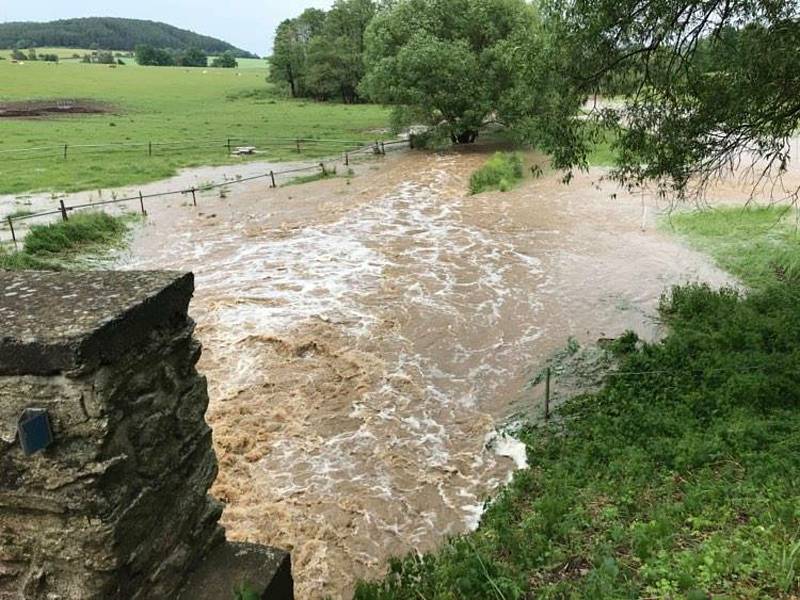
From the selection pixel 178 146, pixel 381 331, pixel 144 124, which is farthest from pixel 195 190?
pixel 144 124

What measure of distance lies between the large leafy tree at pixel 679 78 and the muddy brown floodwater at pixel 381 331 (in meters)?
3.68

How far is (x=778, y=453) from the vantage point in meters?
6.07

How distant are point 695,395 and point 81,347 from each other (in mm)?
7393

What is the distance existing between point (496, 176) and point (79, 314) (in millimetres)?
24162

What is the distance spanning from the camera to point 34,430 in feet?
9.28

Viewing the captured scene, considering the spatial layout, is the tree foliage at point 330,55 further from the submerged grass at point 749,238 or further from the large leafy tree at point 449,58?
the submerged grass at point 749,238

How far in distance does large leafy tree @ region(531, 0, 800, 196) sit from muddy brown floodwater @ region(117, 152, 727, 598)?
3679mm

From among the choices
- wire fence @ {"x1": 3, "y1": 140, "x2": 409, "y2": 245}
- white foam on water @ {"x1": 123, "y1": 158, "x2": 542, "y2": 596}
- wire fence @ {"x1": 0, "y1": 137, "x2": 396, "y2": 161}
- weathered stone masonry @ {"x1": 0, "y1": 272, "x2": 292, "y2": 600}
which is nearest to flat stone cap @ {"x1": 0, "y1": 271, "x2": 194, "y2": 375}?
weathered stone masonry @ {"x1": 0, "y1": 272, "x2": 292, "y2": 600}

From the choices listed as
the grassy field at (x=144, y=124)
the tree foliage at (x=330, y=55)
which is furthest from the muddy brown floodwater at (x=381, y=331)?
the tree foliage at (x=330, y=55)

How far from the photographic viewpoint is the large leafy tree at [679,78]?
8.12 m

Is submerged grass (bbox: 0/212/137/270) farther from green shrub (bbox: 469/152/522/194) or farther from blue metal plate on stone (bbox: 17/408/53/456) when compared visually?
blue metal plate on stone (bbox: 17/408/53/456)

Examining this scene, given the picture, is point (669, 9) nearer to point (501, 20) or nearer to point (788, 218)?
point (788, 218)

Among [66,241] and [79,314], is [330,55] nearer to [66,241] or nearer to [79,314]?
[66,241]

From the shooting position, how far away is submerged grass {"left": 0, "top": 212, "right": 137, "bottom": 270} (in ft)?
52.1
